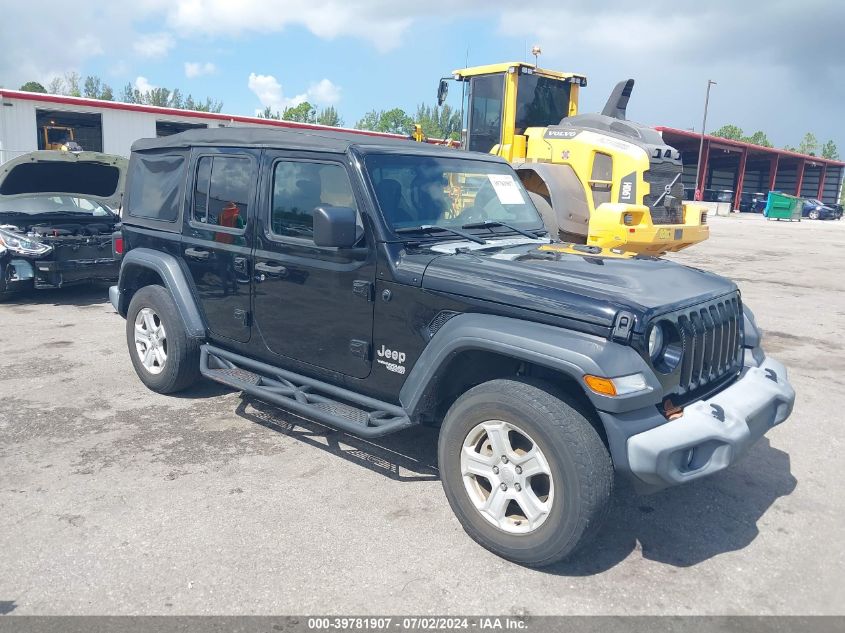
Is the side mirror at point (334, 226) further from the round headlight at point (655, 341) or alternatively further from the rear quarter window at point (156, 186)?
the rear quarter window at point (156, 186)

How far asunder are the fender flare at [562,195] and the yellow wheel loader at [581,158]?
14 mm

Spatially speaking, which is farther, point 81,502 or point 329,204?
point 329,204

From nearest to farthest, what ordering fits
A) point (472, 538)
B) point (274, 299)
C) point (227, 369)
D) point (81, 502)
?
point (472, 538) < point (81, 502) < point (274, 299) < point (227, 369)

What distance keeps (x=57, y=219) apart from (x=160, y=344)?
4987 millimetres

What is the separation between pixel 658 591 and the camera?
3.13 metres

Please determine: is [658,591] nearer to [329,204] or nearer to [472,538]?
[472,538]

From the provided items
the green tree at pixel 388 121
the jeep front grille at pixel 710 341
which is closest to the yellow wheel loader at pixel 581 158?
the jeep front grille at pixel 710 341

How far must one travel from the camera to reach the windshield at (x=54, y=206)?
29.9 ft

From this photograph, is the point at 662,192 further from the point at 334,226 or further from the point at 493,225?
the point at 334,226

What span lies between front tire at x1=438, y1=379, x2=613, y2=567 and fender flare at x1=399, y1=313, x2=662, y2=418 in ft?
0.57

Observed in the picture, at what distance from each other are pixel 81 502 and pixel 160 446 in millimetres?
801

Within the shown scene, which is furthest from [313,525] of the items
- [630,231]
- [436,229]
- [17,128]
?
[17,128]

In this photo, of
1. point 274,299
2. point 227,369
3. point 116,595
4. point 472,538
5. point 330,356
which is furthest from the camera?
point 227,369

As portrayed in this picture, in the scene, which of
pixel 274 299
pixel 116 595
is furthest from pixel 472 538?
pixel 274 299
